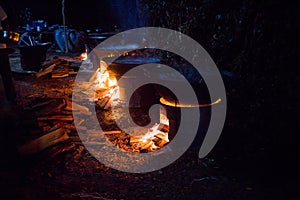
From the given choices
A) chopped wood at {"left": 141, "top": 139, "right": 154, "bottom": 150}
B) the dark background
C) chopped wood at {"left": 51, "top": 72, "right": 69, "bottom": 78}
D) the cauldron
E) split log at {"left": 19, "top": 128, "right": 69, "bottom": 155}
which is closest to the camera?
the dark background

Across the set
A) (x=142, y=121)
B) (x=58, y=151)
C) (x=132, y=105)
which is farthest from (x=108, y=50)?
(x=58, y=151)

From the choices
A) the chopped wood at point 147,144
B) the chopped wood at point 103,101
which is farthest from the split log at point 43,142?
the chopped wood at point 103,101

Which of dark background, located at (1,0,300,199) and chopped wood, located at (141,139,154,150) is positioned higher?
dark background, located at (1,0,300,199)

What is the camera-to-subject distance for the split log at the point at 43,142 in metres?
4.59

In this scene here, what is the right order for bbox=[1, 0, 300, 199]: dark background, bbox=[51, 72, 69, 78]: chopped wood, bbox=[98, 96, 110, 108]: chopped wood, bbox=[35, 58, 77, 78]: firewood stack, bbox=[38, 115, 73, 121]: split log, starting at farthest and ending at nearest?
bbox=[35, 58, 77, 78]: firewood stack < bbox=[51, 72, 69, 78]: chopped wood < bbox=[98, 96, 110, 108]: chopped wood < bbox=[38, 115, 73, 121]: split log < bbox=[1, 0, 300, 199]: dark background

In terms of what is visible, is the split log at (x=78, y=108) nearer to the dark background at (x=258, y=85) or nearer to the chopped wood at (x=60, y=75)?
the dark background at (x=258, y=85)

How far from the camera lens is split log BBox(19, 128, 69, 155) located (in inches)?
181

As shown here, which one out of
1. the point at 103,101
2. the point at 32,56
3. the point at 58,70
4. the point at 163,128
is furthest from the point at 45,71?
the point at 163,128

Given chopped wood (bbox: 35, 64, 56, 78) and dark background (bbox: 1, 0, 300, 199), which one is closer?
dark background (bbox: 1, 0, 300, 199)

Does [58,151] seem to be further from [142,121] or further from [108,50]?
[108,50]

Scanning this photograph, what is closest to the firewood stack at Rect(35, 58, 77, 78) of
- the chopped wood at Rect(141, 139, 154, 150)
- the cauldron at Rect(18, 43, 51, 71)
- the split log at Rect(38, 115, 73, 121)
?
the cauldron at Rect(18, 43, 51, 71)

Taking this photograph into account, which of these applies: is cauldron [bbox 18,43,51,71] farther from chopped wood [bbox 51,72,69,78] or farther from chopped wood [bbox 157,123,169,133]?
chopped wood [bbox 157,123,169,133]

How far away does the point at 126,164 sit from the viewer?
16.3 feet

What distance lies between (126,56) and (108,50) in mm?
830
